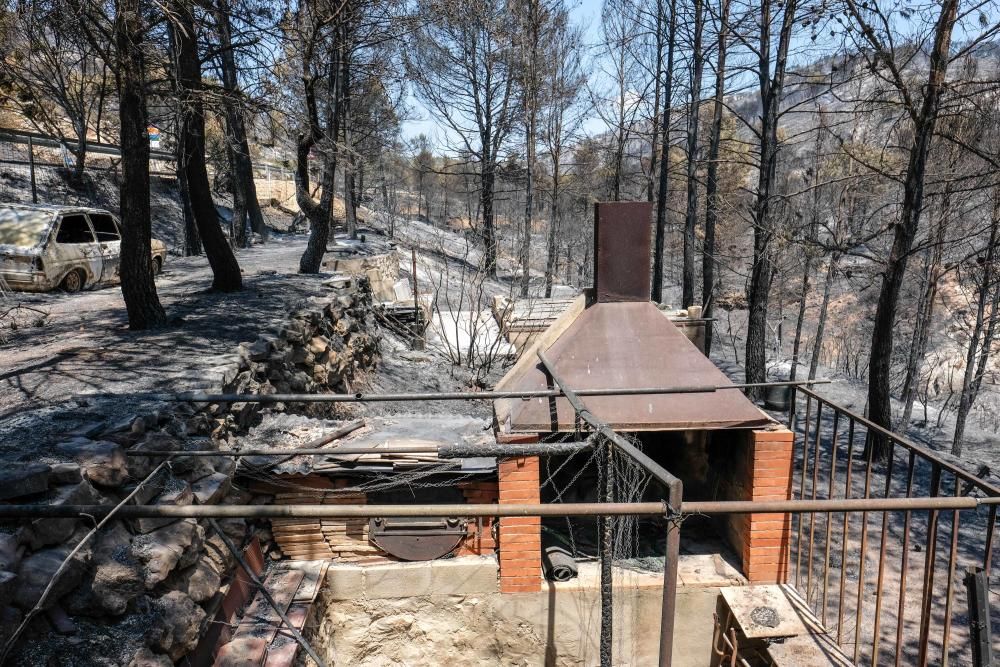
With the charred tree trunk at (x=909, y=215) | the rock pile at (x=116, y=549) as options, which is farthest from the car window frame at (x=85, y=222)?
the charred tree trunk at (x=909, y=215)

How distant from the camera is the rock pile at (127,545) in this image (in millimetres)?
3014

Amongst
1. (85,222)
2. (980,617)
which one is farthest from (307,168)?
(980,617)

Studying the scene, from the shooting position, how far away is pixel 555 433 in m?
5.85

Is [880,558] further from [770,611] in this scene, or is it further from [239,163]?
[239,163]

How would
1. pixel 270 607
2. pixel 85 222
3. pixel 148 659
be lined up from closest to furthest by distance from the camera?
1. pixel 148 659
2. pixel 270 607
3. pixel 85 222

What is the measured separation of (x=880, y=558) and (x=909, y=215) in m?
6.80

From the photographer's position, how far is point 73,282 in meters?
11.1

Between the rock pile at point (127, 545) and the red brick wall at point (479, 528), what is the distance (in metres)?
1.99

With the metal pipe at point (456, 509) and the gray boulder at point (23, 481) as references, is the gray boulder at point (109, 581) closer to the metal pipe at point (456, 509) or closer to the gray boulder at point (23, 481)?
the gray boulder at point (23, 481)

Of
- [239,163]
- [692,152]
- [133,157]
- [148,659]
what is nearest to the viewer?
[148,659]

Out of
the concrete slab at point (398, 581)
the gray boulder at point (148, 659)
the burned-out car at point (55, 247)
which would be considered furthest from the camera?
the burned-out car at point (55, 247)

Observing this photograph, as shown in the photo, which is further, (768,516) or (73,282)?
(73,282)

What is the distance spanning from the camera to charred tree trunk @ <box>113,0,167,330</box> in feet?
22.3

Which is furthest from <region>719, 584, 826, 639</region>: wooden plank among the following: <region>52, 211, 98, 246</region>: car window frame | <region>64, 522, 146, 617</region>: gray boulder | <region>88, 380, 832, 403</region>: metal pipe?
<region>52, 211, 98, 246</region>: car window frame
